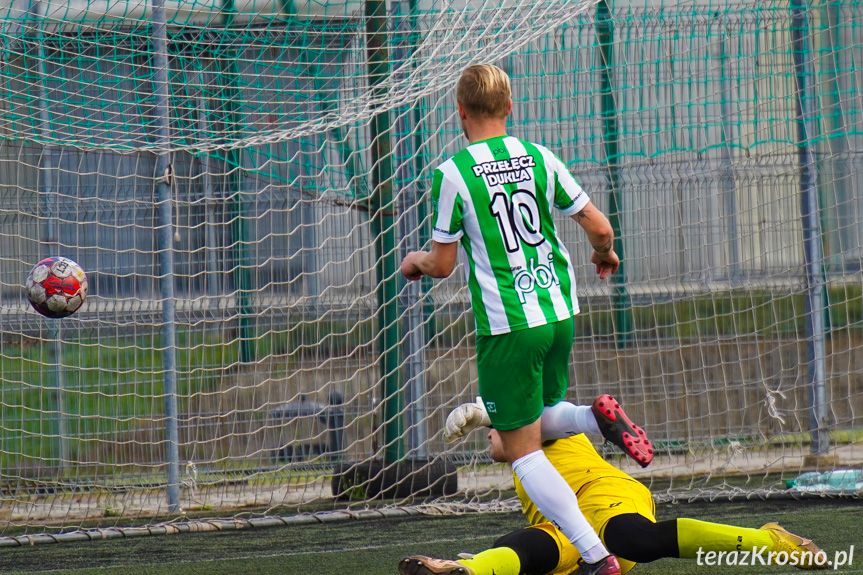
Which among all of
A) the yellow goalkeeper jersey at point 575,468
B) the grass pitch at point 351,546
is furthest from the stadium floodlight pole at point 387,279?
the yellow goalkeeper jersey at point 575,468

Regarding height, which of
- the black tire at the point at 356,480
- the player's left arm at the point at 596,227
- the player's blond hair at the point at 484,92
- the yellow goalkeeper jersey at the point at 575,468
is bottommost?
the black tire at the point at 356,480

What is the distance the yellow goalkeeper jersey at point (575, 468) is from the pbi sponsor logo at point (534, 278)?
577 millimetres

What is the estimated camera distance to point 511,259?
10.9ft

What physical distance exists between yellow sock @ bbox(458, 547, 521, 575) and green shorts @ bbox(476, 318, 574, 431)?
1.24 feet

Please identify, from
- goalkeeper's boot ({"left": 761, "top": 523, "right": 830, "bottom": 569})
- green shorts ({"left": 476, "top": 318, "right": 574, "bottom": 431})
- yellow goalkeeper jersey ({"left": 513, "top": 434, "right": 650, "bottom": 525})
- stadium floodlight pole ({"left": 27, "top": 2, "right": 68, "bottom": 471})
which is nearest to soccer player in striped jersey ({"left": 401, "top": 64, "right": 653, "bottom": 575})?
green shorts ({"left": 476, "top": 318, "right": 574, "bottom": 431})

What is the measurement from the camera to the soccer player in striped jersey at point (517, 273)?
322 centimetres

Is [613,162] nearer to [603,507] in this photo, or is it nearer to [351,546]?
[351,546]

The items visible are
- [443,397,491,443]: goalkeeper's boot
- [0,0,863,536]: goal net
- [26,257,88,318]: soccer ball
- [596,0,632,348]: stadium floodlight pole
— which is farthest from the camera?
[596,0,632,348]: stadium floodlight pole

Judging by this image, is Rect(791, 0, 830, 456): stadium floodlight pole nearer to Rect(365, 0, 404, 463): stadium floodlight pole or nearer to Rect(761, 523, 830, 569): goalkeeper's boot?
Rect(365, 0, 404, 463): stadium floodlight pole

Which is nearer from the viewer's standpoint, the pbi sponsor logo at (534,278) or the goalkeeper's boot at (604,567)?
the goalkeeper's boot at (604,567)

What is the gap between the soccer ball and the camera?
478 centimetres

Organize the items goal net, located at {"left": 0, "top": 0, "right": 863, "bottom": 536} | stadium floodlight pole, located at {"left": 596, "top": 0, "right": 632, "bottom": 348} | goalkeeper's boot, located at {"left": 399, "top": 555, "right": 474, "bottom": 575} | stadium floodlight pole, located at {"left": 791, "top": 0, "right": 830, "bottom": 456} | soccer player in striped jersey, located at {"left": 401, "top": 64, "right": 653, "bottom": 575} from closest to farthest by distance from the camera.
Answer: goalkeeper's boot, located at {"left": 399, "top": 555, "right": 474, "bottom": 575}, soccer player in striped jersey, located at {"left": 401, "top": 64, "right": 653, "bottom": 575}, goal net, located at {"left": 0, "top": 0, "right": 863, "bottom": 536}, stadium floodlight pole, located at {"left": 791, "top": 0, "right": 830, "bottom": 456}, stadium floodlight pole, located at {"left": 596, "top": 0, "right": 632, "bottom": 348}

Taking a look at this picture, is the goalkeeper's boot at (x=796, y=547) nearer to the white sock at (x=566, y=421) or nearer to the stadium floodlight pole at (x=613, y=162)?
the white sock at (x=566, y=421)

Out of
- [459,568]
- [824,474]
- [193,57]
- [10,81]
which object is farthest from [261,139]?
[824,474]
